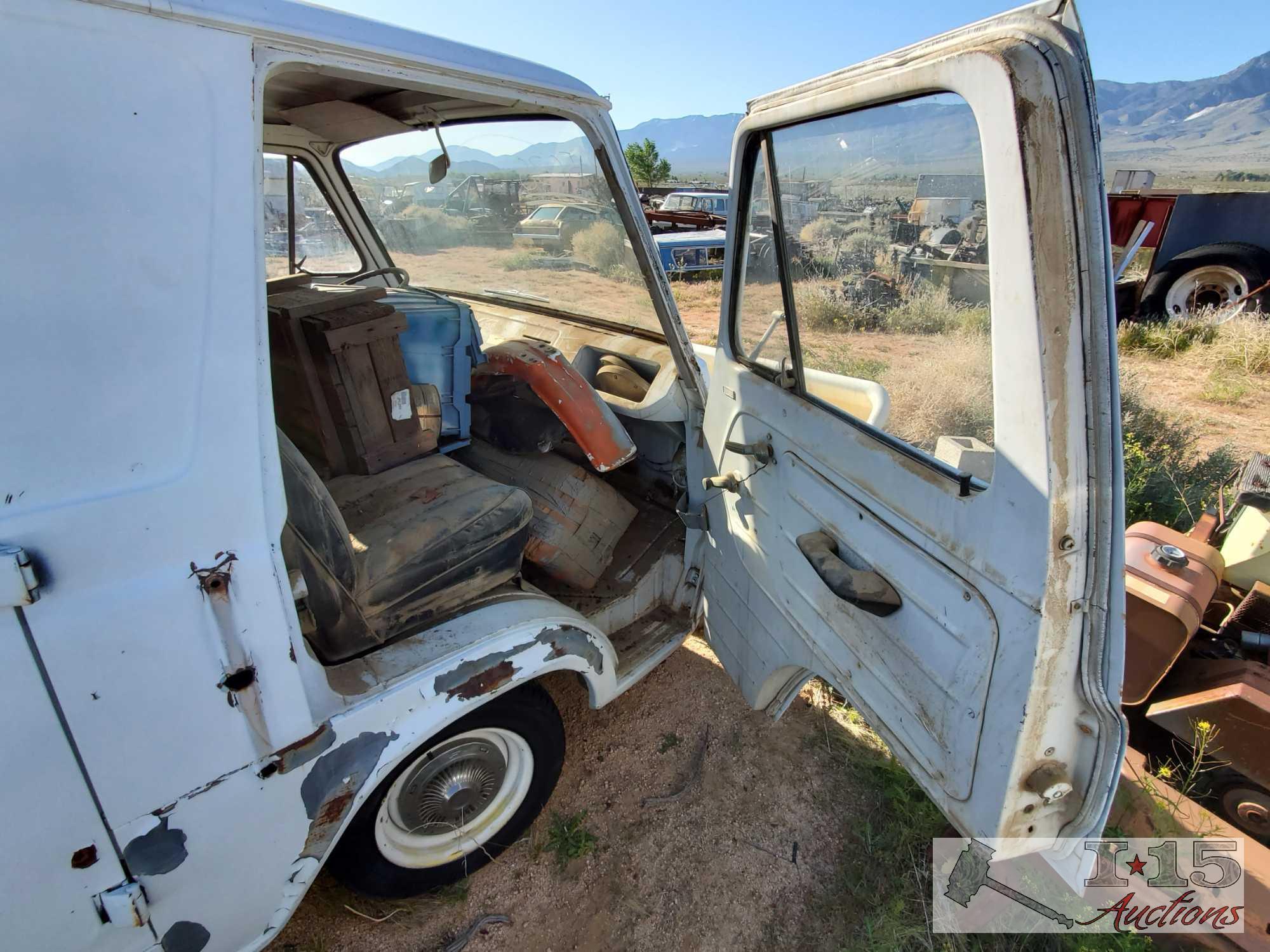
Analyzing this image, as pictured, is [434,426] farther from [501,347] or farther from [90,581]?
Answer: [90,581]

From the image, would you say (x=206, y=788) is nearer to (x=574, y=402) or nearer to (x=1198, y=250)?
(x=574, y=402)

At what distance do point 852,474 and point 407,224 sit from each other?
2784mm

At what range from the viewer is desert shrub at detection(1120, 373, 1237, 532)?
3873mm

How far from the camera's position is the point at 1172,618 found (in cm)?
224

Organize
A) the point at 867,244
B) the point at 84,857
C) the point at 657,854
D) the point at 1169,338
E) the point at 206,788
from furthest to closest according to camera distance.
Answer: the point at 1169,338
the point at 657,854
the point at 867,244
the point at 206,788
the point at 84,857

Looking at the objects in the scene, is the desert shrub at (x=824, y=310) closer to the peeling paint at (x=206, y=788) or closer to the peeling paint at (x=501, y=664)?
the peeling paint at (x=501, y=664)

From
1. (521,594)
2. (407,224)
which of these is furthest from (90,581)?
(407,224)

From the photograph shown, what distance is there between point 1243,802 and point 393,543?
123 inches

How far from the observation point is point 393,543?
179 cm

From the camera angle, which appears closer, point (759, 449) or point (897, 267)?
point (897, 267)

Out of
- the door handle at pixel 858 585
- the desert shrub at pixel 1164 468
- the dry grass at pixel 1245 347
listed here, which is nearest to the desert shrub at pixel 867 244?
the door handle at pixel 858 585

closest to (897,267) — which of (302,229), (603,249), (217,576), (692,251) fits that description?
(603,249)

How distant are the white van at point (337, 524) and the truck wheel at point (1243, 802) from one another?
1735 mm

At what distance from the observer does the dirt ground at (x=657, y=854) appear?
2.07 metres
